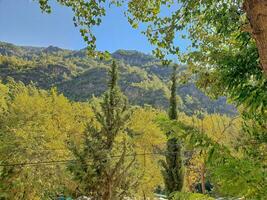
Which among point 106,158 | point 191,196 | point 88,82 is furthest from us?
point 88,82

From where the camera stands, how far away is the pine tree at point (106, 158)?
1310 cm

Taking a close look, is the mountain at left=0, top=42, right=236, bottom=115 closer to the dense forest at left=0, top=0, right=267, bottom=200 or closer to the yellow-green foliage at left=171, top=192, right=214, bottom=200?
the dense forest at left=0, top=0, right=267, bottom=200

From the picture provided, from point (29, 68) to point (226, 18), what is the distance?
523 feet

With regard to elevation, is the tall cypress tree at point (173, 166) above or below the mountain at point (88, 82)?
below

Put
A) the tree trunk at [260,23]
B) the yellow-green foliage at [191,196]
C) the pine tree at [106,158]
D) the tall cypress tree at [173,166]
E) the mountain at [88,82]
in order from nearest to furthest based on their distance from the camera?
the tree trunk at [260,23] < the yellow-green foliage at [191,196] < the pine tree at [106,158] < the tall cypress tree at [173,166] < the mountain at [88,82]

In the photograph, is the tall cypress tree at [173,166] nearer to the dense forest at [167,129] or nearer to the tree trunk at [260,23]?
the dense forest at [167,129]

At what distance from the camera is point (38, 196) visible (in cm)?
1498

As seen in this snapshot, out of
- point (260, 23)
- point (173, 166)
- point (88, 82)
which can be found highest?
point (88, 82)

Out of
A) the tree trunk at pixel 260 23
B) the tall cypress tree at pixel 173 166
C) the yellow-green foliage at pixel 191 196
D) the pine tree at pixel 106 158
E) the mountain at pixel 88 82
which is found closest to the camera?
the tree trunk at pixel 260 23

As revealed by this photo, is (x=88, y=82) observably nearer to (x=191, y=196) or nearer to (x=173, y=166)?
Result: (x=173, y=166)

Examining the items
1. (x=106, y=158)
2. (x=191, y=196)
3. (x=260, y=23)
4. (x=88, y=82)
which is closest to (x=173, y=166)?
(x=106, y=158)

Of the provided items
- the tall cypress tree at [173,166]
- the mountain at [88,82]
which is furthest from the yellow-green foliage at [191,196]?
the mountain at [88,82]

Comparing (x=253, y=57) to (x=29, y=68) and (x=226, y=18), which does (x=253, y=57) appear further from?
(x=29, y=68)

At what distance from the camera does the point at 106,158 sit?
13023 mm
